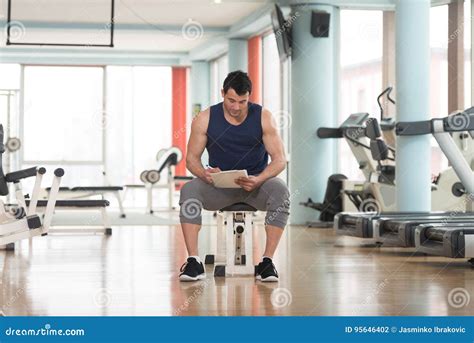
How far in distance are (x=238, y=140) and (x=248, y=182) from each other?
0.25m

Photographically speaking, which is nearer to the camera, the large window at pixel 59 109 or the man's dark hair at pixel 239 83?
the man's dark hair at pixel 239 83

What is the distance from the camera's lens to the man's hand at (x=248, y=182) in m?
4.04

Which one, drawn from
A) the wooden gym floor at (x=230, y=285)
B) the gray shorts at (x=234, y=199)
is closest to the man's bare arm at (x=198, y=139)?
the gray shorts at (x=234, y=199)

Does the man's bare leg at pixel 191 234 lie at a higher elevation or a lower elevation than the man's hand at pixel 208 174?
lower

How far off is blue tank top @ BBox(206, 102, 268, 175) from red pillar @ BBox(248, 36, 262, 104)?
8.08m

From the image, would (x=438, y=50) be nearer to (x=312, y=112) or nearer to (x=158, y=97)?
(x=312, y=112)

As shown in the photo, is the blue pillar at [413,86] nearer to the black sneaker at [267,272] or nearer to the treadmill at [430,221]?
the treadmill at [430,221]

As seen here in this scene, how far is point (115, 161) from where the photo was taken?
52.4 feet

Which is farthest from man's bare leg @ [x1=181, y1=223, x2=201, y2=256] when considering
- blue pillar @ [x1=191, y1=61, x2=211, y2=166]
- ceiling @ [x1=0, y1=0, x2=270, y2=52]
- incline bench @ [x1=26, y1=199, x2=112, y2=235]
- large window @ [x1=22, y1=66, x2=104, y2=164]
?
large window @ [x1=22, y1=66, x2=104, y2=164]

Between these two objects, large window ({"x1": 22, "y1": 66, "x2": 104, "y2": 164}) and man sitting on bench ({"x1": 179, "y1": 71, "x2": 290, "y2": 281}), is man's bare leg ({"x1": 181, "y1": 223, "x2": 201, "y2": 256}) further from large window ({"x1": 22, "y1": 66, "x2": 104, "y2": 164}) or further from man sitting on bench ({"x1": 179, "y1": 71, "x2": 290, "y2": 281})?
large window ({"x1": 22, "y1": 66, "x2": 104, "y2": 164})

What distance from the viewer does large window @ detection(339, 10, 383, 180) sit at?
9.95m

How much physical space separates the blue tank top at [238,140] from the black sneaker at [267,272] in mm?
448

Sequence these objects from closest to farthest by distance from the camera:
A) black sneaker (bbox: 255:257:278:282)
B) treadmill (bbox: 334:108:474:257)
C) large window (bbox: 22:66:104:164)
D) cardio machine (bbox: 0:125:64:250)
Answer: black sneaker (bbox: 255:257:278:282) → treadmill (bbox: 334:108:474:257) → cardio machine (bbox: 0:125:64:250) → large window (bbox: 22:66:104:164)

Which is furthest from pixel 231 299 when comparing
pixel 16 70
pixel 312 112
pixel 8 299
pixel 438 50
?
pixel 16 70
